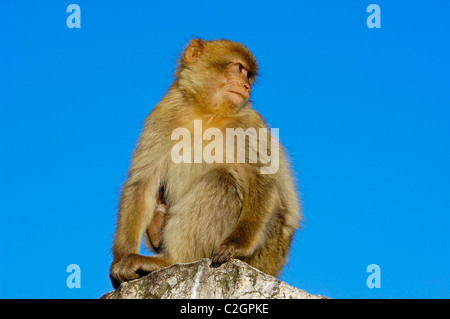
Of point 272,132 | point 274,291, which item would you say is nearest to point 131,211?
point 272,132

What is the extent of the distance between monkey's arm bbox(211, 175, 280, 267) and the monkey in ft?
0.03

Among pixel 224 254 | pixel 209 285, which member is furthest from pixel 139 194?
pixel 209 285

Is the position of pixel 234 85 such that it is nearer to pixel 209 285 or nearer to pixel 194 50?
pixel 194 50

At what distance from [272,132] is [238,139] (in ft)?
1.87

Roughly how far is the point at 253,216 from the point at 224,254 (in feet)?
3.00

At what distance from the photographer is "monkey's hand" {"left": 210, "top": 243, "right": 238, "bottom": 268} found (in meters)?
5.52

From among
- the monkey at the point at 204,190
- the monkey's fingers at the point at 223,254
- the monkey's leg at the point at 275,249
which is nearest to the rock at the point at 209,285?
the monkey's fingers at the point at 223,254

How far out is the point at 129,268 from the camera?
6.48 meters

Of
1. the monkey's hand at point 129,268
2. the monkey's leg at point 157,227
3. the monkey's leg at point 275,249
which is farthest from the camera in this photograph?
the monkey's leg at point 157,227

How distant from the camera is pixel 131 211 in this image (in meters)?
7.39

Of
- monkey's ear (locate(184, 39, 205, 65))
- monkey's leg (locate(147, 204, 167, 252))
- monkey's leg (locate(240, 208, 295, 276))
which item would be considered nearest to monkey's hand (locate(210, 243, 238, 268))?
monkey's leg (locate(240, 208, 295, 276))

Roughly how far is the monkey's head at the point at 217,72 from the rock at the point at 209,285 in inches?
107

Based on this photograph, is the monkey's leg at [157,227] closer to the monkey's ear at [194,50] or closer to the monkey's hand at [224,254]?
the monkey's hand at [224,254]

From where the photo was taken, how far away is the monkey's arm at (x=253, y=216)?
6539 mm
